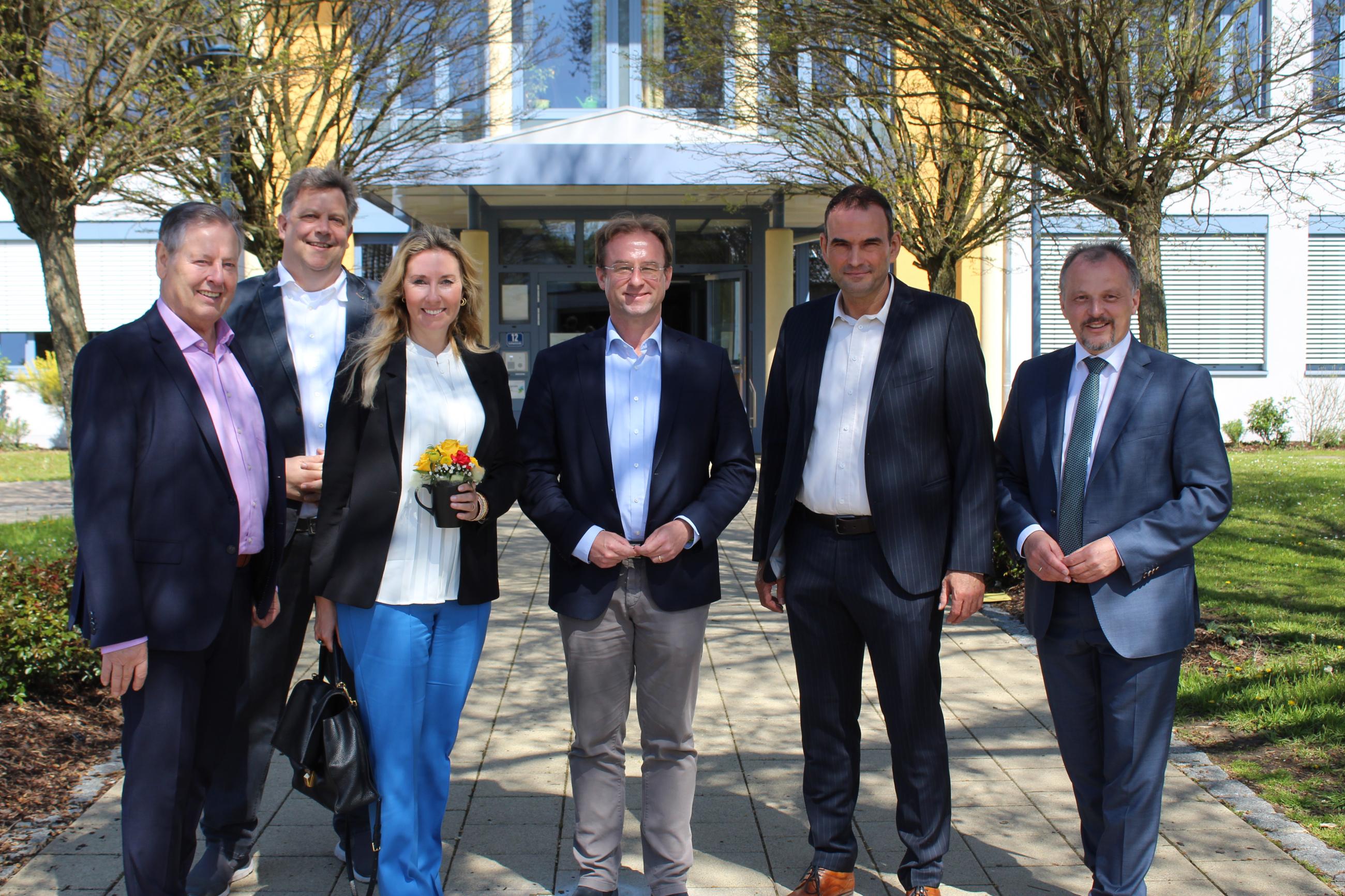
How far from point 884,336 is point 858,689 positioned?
1.18 metres

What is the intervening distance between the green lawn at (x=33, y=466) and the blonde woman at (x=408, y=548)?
14.3 metres

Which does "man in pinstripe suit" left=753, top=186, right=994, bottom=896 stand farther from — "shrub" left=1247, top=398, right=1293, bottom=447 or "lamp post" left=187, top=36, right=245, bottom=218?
"shrub" left=1247, top=398, right=1293, bottom=447

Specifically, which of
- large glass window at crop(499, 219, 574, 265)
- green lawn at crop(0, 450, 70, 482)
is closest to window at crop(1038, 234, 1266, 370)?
large glass window at crop(499, 219, 574, 265)

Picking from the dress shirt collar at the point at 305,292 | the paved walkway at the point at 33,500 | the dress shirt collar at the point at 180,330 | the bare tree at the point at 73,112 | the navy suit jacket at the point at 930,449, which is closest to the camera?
the dress shirt collar at the point at 180,330

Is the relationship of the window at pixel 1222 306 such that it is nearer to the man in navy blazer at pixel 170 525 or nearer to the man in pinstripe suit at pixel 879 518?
the man in pinstripe suit at pixel 879 518

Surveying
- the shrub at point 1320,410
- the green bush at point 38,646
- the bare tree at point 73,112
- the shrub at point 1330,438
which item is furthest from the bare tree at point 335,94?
the shrub at point 1330,438

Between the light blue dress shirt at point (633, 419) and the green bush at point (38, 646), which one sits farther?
the green bush at point (38, 646)

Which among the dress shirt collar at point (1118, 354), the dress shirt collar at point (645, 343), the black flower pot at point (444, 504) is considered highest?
the dress shirt collar at point (645, 343)

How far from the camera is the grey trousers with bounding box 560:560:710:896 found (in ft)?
11.5

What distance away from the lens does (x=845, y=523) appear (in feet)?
11.6

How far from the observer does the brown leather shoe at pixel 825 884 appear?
3607 millimetres

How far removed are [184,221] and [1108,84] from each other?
17.2ft

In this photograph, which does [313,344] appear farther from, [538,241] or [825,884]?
[538,241]

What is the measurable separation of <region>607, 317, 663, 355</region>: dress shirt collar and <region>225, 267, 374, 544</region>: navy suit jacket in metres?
0.86
